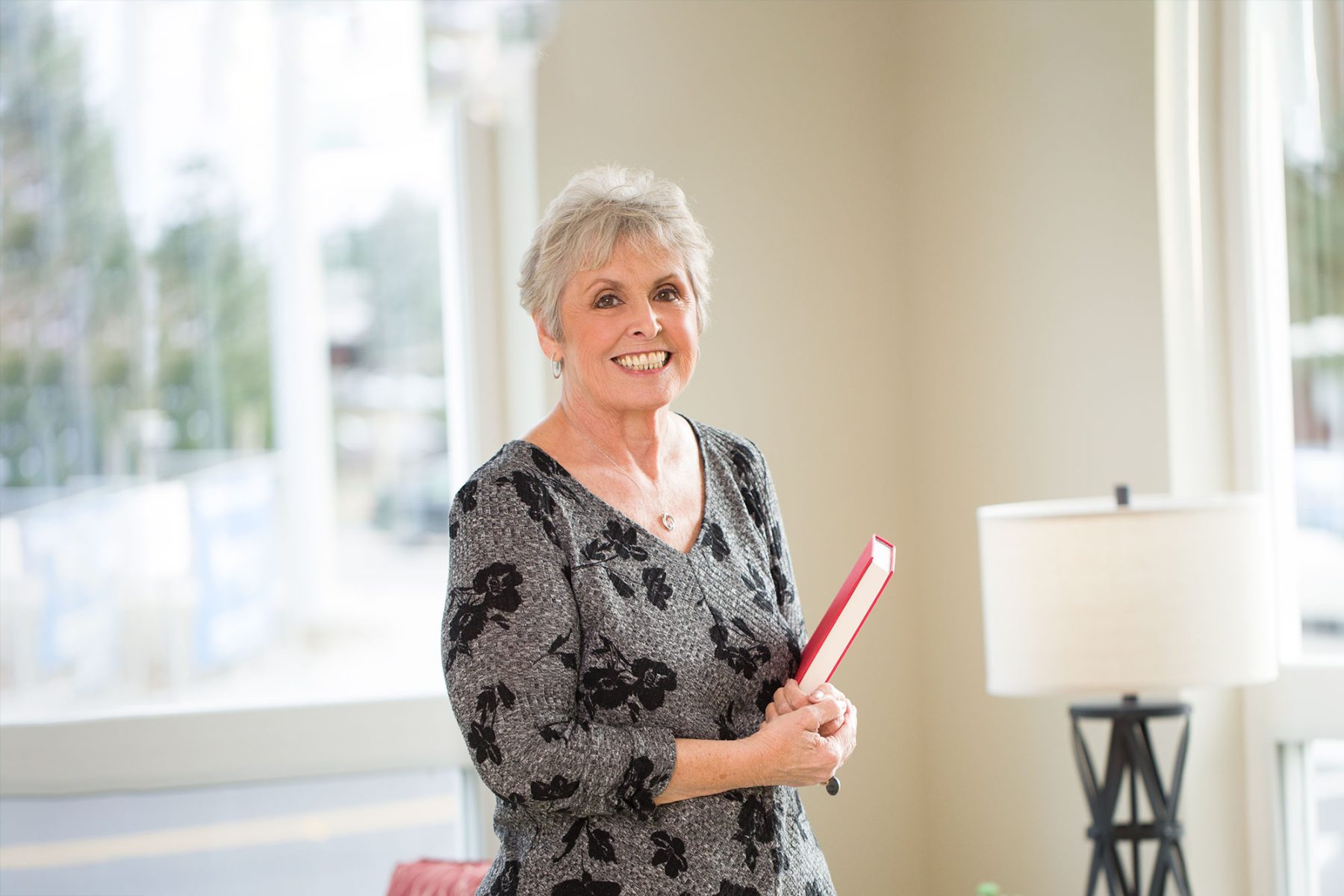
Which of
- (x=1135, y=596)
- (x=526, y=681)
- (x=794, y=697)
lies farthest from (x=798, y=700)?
(x=1135, y=596)

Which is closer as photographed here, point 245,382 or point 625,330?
point 625,330

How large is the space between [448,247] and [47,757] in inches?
59.4

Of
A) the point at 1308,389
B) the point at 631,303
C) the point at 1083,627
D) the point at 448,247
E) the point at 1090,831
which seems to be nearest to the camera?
the point at 631,303

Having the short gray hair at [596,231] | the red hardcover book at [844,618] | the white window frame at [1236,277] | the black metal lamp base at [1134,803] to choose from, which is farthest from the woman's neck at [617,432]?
the white window frame at [1236,277]

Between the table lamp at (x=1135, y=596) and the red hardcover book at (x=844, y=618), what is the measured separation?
0.69m

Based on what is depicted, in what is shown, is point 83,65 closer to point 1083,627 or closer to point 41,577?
point 41,577

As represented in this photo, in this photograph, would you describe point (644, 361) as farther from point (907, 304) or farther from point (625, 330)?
point (907, 304)

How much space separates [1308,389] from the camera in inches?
106

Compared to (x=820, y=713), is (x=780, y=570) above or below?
above

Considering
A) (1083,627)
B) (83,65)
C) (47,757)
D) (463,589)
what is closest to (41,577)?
(47,757)

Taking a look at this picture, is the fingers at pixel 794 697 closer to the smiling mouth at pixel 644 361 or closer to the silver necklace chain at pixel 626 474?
the silver necklace chain at pixel 626 474

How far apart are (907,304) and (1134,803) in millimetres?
1443

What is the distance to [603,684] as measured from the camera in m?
1.59

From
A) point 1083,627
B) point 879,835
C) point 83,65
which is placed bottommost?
point 879,835
